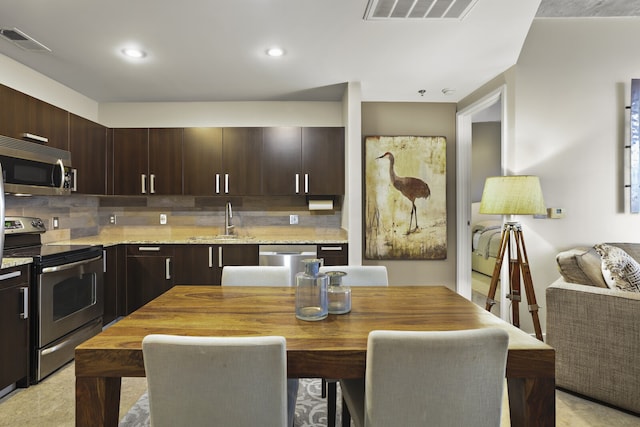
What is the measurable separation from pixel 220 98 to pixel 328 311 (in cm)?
325

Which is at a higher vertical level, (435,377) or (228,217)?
(228,217)

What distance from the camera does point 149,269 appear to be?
3.73 meters

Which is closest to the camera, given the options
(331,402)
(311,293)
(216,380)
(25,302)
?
(216,380)

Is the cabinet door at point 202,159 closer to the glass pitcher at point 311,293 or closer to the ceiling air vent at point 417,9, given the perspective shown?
the ceiling air vent at point 417,9

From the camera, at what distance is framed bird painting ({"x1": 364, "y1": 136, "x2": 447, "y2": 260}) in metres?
4.28

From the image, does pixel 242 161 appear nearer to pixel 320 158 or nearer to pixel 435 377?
pixel 320 158

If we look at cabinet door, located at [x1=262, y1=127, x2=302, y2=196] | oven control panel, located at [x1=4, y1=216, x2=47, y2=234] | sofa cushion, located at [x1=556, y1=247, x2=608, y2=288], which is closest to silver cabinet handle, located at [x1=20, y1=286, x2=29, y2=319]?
oven control panel, located at [x1=4, y1=216, x2=47, y2=234]

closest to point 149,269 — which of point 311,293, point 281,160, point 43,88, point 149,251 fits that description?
point 149,251

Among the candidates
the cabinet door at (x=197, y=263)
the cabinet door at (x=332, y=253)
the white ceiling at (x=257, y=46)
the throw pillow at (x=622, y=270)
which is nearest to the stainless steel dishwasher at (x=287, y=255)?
the cabinet door at (x=332, y=253)

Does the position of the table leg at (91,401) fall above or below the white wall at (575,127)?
below

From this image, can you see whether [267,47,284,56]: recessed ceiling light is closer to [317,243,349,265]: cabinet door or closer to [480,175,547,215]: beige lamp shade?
[317,243,349,265]: cabinet door

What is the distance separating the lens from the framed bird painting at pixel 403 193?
428 centimetres

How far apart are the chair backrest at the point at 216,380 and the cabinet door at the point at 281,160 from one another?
3.08 metres

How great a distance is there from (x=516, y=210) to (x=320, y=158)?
1.97 m
